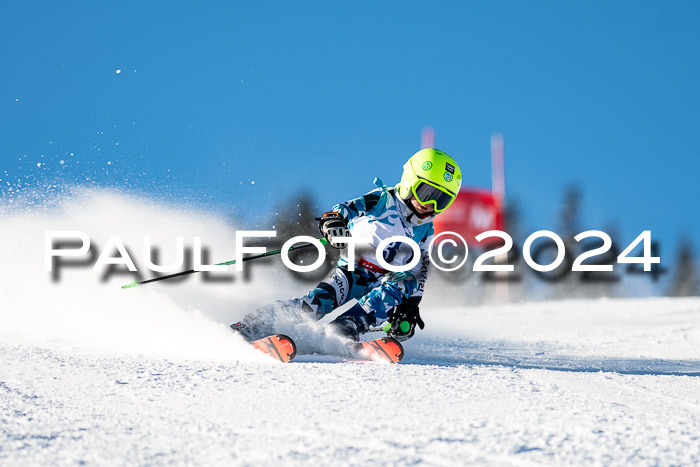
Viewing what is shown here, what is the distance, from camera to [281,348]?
12.8ft

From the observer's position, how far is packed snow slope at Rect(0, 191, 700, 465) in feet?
6.81

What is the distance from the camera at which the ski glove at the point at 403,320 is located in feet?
15.8

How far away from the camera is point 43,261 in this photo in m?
6.96

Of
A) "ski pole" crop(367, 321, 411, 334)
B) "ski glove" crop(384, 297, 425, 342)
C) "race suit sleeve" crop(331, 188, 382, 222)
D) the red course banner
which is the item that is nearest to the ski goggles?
"race suit sleeve" crop(331, 188, 382, 222)

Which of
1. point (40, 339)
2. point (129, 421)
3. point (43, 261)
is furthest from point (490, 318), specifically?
point (129, 421)

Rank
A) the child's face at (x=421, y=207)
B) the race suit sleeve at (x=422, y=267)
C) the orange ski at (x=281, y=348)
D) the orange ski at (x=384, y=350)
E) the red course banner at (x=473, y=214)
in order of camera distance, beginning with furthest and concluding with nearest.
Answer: the red course banner at (x=473, y=214) → the race suit sleeve at (x=422, y=267) → the child's face at (x=421, y=207) → the orange ski at (x=384, y=350) → the orange ski at (x=281, y=348)

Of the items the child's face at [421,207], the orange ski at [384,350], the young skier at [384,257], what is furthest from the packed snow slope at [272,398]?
the child's face at [421,207]

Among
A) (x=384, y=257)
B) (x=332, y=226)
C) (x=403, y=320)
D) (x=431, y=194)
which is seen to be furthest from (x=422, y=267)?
(x=332, y=226)

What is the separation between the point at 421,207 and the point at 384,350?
3.91ft

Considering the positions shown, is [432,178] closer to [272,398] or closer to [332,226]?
[332,226]

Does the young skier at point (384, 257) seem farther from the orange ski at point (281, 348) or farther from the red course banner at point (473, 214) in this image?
the red course banner at point (473, 214)

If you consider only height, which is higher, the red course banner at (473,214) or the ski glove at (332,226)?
the red course banner at (473,214)

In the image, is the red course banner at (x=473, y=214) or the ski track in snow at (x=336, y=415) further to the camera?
the red course banner at (x=473, y=214)

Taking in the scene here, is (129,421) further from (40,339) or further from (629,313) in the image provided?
(629,313)
